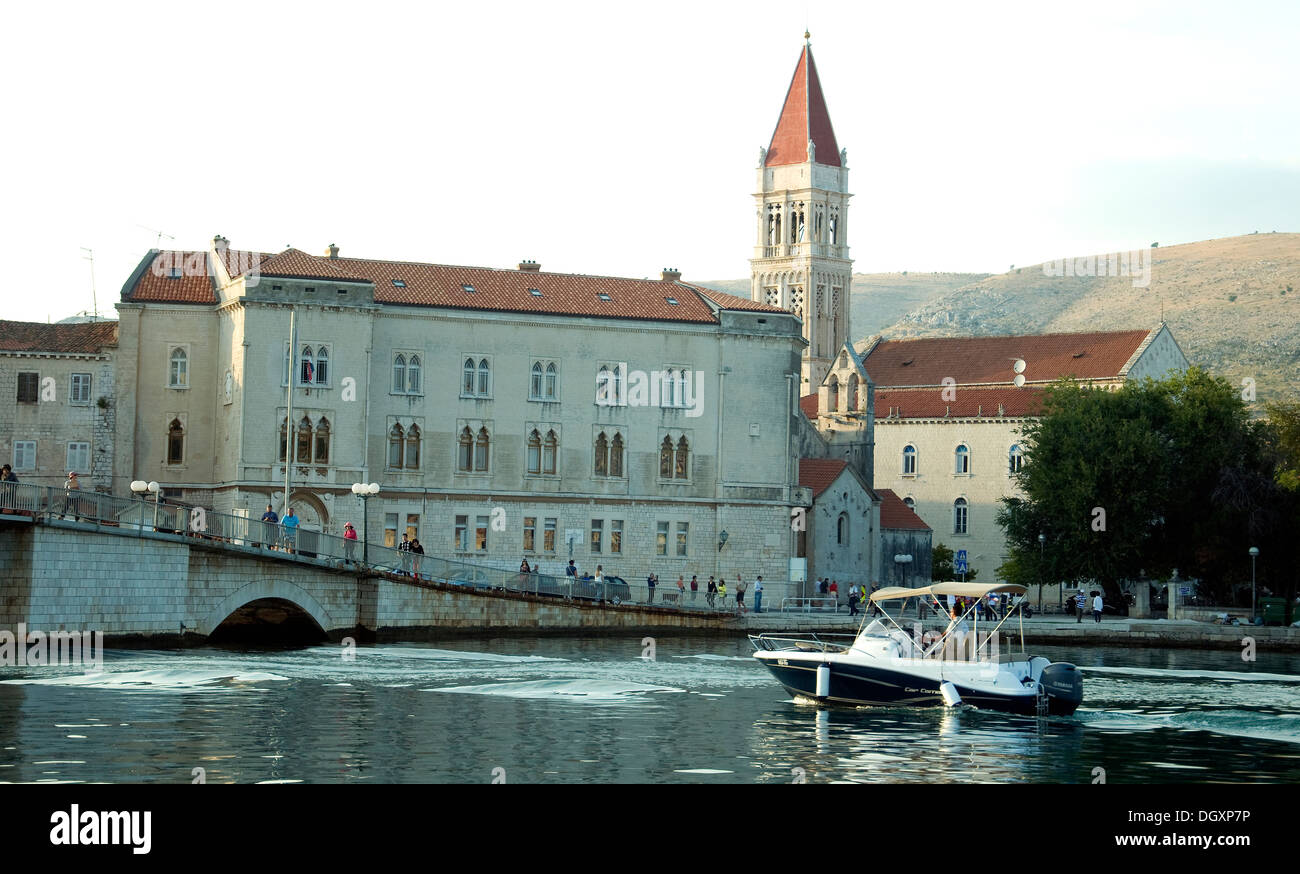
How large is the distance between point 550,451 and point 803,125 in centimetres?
6681

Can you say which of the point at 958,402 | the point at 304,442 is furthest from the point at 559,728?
the point at 958,402

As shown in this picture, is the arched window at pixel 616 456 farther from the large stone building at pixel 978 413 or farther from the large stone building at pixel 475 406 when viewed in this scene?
the large stone building at pixel 978 413

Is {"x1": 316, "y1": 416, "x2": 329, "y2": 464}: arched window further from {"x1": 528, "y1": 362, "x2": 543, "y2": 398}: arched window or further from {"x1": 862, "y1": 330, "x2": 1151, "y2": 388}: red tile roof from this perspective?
{"x1": 862, "y1": 330, "x2": 1151, "y2": 388}: red tile roof

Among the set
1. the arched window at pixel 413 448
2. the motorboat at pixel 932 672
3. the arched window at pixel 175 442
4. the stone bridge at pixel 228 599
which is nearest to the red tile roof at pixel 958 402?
the arched window at pixel 413 448

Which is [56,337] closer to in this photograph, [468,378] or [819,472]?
[468,378]

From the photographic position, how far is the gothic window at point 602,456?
266ft

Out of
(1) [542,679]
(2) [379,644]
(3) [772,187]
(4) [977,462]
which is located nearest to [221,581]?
(2) [379,644]

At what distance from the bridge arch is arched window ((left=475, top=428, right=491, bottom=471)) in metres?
18.6

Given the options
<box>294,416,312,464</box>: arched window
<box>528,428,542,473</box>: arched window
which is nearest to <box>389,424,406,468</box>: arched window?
<box>294,416,312,464</box>: arched window

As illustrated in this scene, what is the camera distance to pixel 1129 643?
73.2m

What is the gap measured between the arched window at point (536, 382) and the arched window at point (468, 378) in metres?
2.65

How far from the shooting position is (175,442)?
259ft
